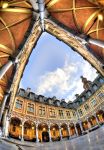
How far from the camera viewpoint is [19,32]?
12742 millimetres

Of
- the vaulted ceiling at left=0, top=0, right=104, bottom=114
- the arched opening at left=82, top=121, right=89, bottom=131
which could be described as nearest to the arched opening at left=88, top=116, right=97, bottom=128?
the arched opening at left=82, top=121, right=89, bottom=131

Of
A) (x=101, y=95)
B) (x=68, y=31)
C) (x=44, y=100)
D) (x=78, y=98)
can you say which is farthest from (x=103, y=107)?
(x=68, y=31)

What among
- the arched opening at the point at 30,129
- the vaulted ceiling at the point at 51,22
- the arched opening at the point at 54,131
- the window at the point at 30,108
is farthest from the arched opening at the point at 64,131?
the vaulted ceiling at the point at 51,22

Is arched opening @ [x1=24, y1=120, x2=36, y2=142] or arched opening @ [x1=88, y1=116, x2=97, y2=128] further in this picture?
arched opening @ [x1=88, y1=116, x2=97, y2=128]

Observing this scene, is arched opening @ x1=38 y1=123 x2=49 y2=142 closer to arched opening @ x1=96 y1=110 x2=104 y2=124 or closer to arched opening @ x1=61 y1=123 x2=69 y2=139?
arched opening @ x1=61 y1=123 x2=69 y2=139

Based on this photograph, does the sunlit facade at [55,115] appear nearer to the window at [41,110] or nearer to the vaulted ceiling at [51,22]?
the window at [41,110]

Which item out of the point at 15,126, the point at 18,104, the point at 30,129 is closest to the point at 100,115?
the point at 30,129

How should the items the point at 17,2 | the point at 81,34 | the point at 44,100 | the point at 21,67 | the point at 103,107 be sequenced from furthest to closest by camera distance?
the point at 44,100 → the point at 103,107 → the point at 21,67 → the point at 81,34 → the point at 17,2

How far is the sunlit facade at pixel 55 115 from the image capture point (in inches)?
1421

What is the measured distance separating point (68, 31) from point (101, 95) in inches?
1306

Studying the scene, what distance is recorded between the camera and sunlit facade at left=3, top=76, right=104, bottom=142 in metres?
36.1

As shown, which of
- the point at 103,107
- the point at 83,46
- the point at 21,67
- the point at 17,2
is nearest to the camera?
the point at 17,2

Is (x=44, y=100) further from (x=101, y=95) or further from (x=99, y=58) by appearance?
(x=99, y=58)

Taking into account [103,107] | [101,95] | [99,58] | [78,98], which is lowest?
[99,58]
